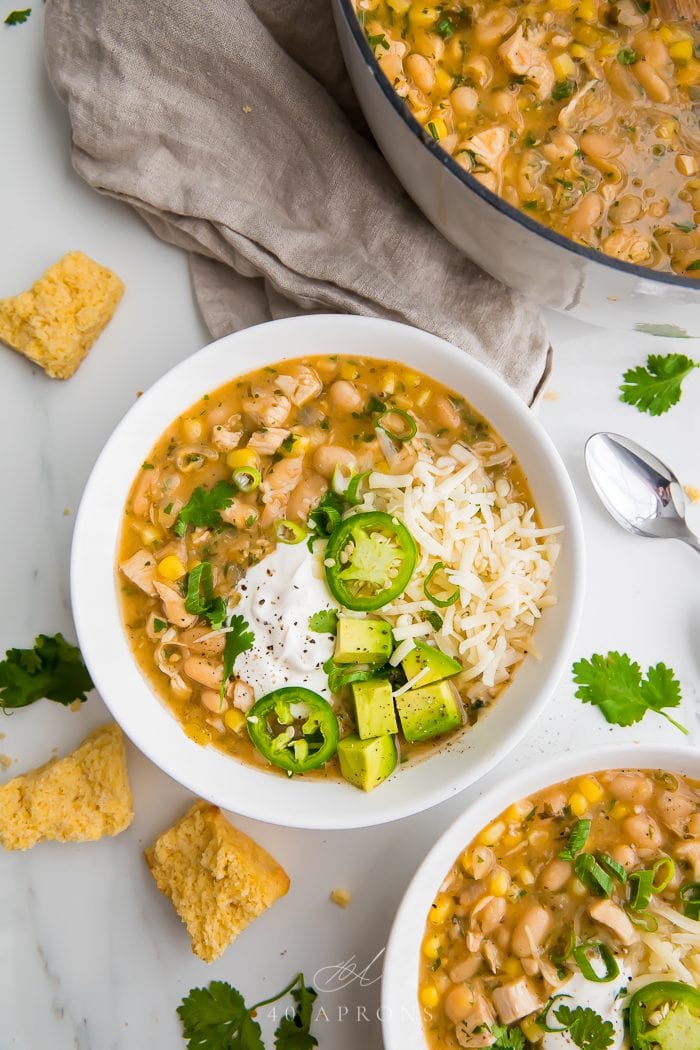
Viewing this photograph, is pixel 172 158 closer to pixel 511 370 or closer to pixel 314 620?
pixel 511 370

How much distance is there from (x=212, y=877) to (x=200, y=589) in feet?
2.96

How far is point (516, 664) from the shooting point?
2.78m

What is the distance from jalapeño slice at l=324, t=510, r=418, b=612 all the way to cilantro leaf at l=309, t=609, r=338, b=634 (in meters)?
0.06

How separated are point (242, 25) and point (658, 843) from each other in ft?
9.28

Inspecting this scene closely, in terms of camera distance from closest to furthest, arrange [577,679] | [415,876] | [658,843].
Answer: [415,876] < [658,843] < [577,679]

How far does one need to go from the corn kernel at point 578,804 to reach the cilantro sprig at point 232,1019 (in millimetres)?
1048

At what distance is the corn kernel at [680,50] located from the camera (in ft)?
8.14

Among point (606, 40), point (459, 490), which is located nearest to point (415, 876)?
point (459, 490)

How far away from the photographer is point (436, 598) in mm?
2725

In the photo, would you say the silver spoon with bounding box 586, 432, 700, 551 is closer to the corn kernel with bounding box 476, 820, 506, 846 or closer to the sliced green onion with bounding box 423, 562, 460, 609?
the sliced green onion with bounding box 423, 562, 460, 609

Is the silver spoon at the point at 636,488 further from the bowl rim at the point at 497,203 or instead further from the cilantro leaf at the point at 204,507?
the cilantro leaf at the point at 204,507

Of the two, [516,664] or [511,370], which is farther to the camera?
[511,370]

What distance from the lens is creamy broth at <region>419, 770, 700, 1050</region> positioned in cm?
277

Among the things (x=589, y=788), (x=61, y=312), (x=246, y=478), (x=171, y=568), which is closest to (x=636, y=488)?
(x=589, y=788)
